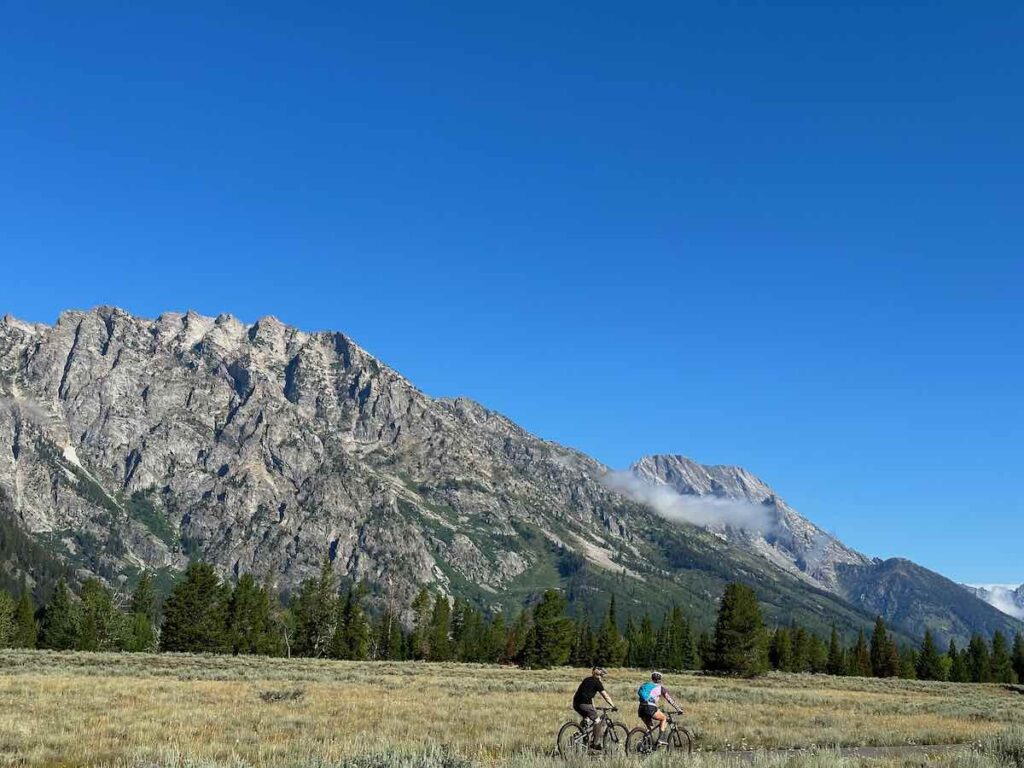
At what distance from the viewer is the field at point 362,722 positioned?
692 inches

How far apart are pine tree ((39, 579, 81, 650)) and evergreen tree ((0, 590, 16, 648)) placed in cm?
519

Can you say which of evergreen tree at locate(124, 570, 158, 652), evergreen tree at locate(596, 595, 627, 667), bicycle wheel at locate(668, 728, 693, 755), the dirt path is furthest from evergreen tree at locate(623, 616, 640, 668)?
bicycle wheel at locate(668, 728, 693, 755)

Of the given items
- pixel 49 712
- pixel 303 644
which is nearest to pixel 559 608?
pixel 303 644

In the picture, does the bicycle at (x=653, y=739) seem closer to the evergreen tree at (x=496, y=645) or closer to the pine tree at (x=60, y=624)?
the pine tree at (x=60, y=624)

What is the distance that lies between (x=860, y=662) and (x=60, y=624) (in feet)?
407

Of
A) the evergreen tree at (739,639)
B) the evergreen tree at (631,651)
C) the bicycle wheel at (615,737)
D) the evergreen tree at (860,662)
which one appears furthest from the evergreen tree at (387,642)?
the bicycle wheel at (615,737)

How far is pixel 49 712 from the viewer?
25.7 meters

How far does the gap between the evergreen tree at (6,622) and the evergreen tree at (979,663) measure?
139554 millimetres

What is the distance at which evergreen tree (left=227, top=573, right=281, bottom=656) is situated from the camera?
336 feet

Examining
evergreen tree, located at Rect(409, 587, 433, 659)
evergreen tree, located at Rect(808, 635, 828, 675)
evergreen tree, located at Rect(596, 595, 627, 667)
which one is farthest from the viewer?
evergreen tree, located at Rect(808, 635, 828, 675)

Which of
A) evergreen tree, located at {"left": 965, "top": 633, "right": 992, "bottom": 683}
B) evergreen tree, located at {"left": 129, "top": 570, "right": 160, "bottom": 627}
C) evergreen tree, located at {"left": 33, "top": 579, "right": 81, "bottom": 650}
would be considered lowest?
evergreen tree, located at {"left": 33, "top": 579, "right": 81, "bottom": 650}

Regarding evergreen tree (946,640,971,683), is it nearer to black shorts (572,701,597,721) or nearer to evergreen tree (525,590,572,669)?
evergreen tree (525,590,572,669)

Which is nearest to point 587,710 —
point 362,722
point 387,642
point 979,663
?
point 362,722

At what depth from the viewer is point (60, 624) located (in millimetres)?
113438
